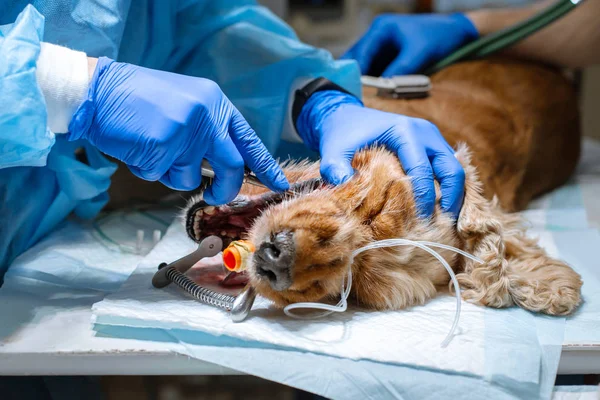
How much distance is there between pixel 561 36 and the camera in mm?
1976

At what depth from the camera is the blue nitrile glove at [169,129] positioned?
96 centimetres

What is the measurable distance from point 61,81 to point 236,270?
442 mm

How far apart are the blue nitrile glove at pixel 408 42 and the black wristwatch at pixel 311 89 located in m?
0.57

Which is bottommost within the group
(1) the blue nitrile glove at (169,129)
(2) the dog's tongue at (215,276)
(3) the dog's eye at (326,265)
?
(2) the dog's tongue at (215,276)

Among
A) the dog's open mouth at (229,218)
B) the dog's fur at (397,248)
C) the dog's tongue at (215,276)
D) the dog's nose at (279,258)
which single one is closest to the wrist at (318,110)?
the dog's fur at (397,248)

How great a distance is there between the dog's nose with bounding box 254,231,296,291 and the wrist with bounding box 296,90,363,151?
0.52 m

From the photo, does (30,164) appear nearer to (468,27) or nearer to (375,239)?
(375,239)

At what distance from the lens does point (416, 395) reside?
32.1 inches

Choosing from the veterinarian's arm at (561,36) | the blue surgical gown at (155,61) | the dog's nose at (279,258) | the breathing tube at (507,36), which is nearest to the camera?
the dog's nose at (279,258)

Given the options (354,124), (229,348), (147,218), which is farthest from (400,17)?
(229,348)

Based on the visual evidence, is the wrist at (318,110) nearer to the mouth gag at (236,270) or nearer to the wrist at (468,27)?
the mouth gag at (236,270)

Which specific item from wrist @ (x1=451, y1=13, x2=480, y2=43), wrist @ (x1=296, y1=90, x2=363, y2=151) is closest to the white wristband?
wrist @ (x1=296, y1=90, x2=363, y2=151)

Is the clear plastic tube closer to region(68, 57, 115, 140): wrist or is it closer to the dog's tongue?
the dog's tongue

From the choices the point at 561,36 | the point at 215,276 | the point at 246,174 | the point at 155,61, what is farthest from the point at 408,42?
the point at 215,276
